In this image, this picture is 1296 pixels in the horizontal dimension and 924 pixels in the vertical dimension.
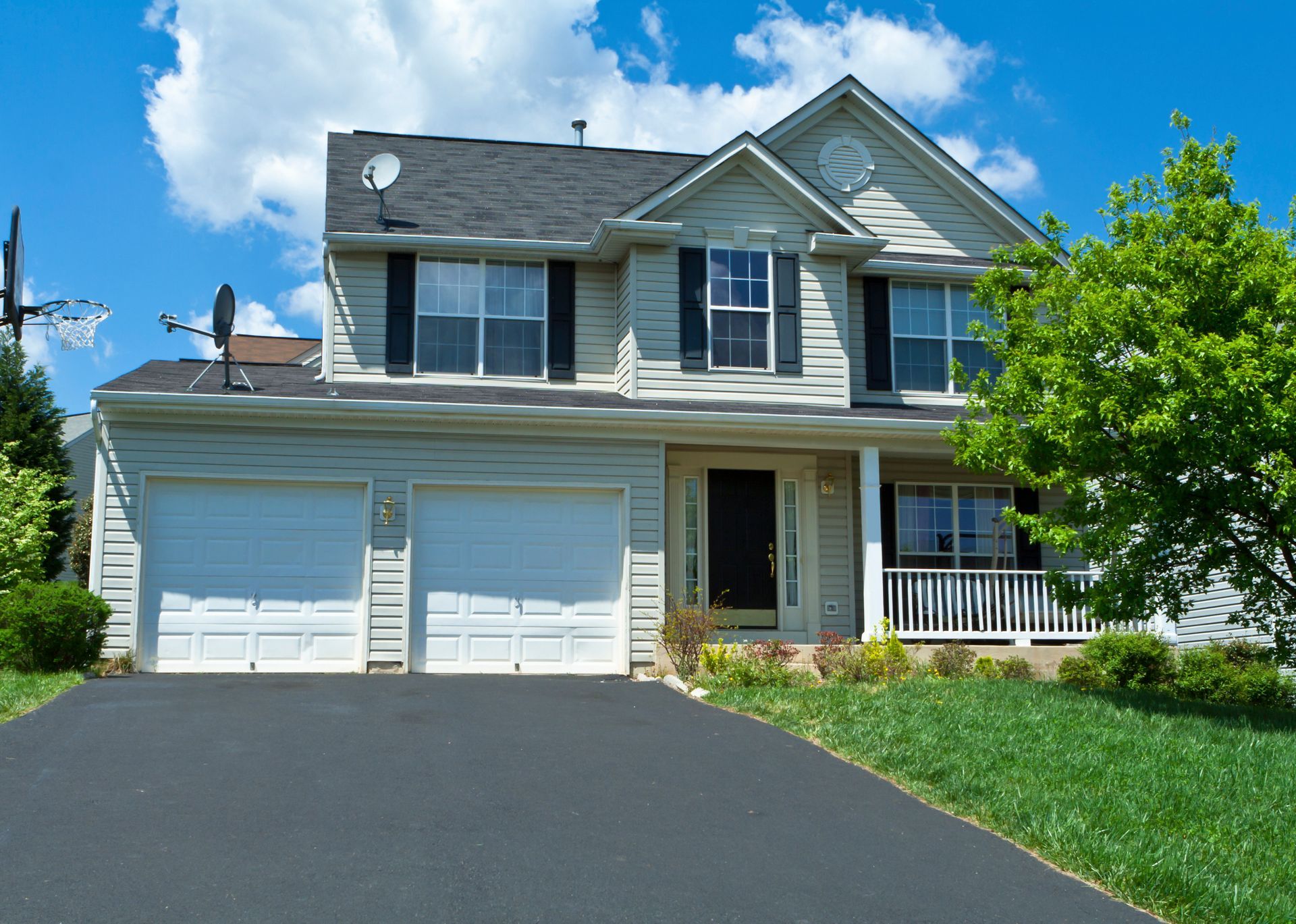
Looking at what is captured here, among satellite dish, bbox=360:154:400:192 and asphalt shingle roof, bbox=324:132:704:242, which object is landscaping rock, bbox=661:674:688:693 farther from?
satellite dish, bbox=360:154:400:192

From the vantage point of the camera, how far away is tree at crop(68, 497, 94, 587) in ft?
71.9

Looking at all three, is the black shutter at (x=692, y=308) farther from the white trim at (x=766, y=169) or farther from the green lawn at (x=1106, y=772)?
the green lawn at (x=1106, y=772)

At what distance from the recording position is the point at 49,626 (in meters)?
11.8

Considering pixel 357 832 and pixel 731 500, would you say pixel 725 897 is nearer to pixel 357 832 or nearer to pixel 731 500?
pixel 357 832

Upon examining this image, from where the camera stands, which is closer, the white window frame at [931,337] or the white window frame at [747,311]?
the white window frame at [747,311]

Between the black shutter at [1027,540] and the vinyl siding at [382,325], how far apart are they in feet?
19.7

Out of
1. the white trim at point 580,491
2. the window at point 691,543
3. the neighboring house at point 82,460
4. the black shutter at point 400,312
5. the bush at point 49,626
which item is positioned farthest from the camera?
the neighboring house at point 82,460

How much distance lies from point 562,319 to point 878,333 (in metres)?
4.38

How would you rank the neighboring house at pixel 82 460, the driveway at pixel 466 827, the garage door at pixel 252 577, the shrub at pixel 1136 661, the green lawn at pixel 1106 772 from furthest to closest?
the neighboring house at pixel 82 460 → the shrub at pixel 1136 661 → the garage door at pixel 252 577 → the green lawn at pixel 1106 772 → the driveway at pixel 466 827

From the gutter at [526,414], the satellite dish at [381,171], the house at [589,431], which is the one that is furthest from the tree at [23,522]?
the satellite dish at [381,171]

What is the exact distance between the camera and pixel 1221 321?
1022 cm

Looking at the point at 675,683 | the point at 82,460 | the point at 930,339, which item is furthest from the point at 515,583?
the point at 82,460

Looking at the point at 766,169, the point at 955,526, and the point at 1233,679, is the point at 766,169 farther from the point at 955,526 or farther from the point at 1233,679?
the point at 1233,679

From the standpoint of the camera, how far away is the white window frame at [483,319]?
50.3 feet
